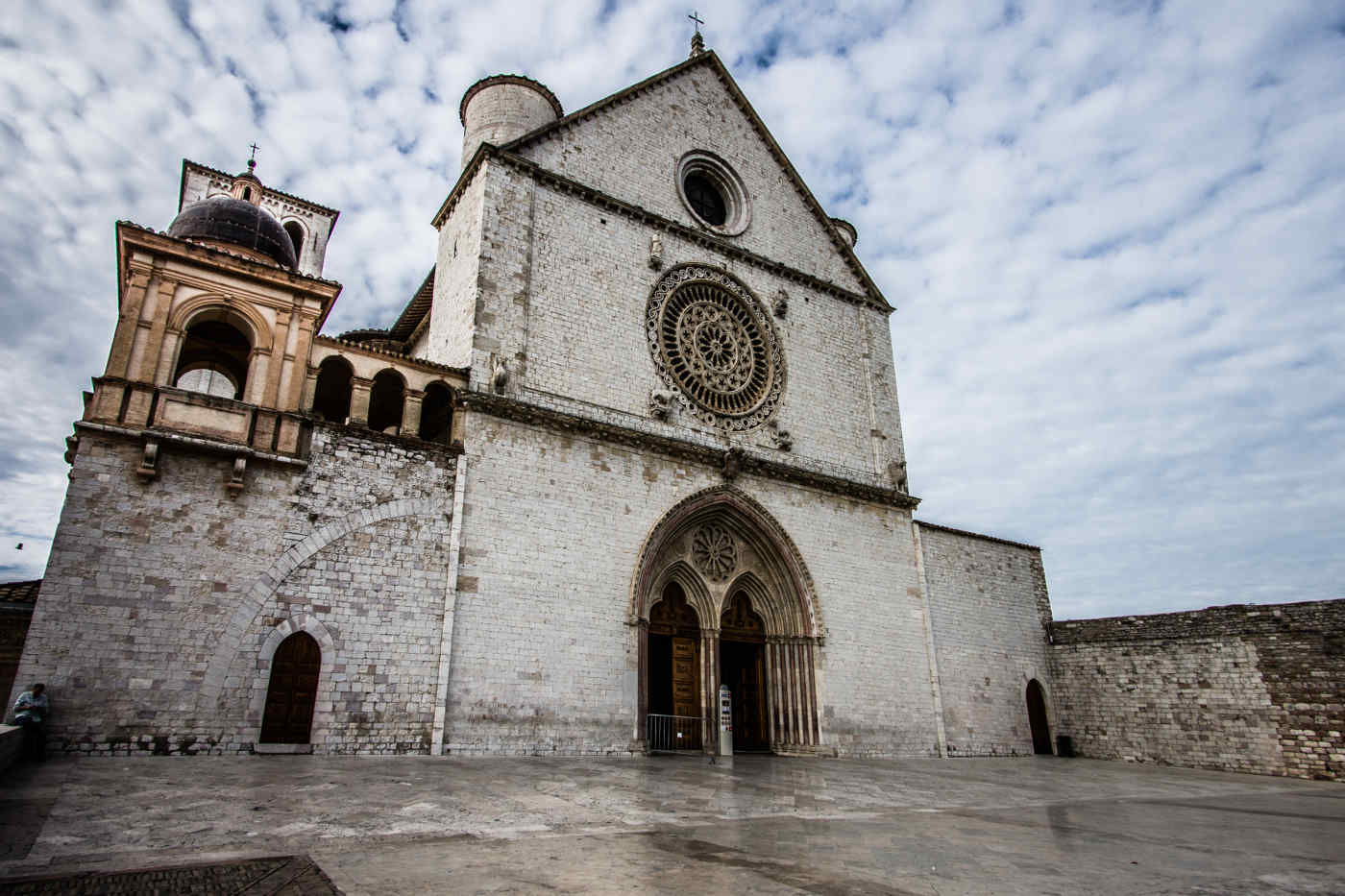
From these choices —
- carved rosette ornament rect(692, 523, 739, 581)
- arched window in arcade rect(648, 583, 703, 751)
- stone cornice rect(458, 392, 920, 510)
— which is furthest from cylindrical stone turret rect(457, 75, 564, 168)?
arched window in arcade rect(648, 583, 703, 751)

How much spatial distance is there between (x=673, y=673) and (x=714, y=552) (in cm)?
262

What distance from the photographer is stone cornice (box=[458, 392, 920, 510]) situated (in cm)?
1351

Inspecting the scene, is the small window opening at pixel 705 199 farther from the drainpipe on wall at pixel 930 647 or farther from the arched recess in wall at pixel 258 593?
the arched recess in wall at pixel 258 593

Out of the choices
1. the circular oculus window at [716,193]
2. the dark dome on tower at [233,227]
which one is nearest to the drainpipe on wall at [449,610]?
the dark dome on tower at [233,227]

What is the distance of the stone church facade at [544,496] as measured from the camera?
409 inches

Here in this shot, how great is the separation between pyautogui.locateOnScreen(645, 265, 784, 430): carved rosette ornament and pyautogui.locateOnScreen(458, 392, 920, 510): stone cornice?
38.9 inches

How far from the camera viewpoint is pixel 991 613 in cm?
1953

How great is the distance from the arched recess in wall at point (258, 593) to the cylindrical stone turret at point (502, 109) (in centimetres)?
869

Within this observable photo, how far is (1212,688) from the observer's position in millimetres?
17109

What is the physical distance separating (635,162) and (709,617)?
1034 centimetres

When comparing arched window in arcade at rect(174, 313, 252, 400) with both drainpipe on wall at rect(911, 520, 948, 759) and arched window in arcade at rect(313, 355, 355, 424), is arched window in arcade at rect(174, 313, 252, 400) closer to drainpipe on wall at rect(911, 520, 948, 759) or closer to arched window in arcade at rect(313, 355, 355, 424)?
arched window in arcade at rect(313, 355, 355, 424)

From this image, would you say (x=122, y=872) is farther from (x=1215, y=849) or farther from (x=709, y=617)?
(x=709, y=617)

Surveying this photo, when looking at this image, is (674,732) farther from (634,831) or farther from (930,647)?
(634,831)

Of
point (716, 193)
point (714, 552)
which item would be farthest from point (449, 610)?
point (716, 193)
